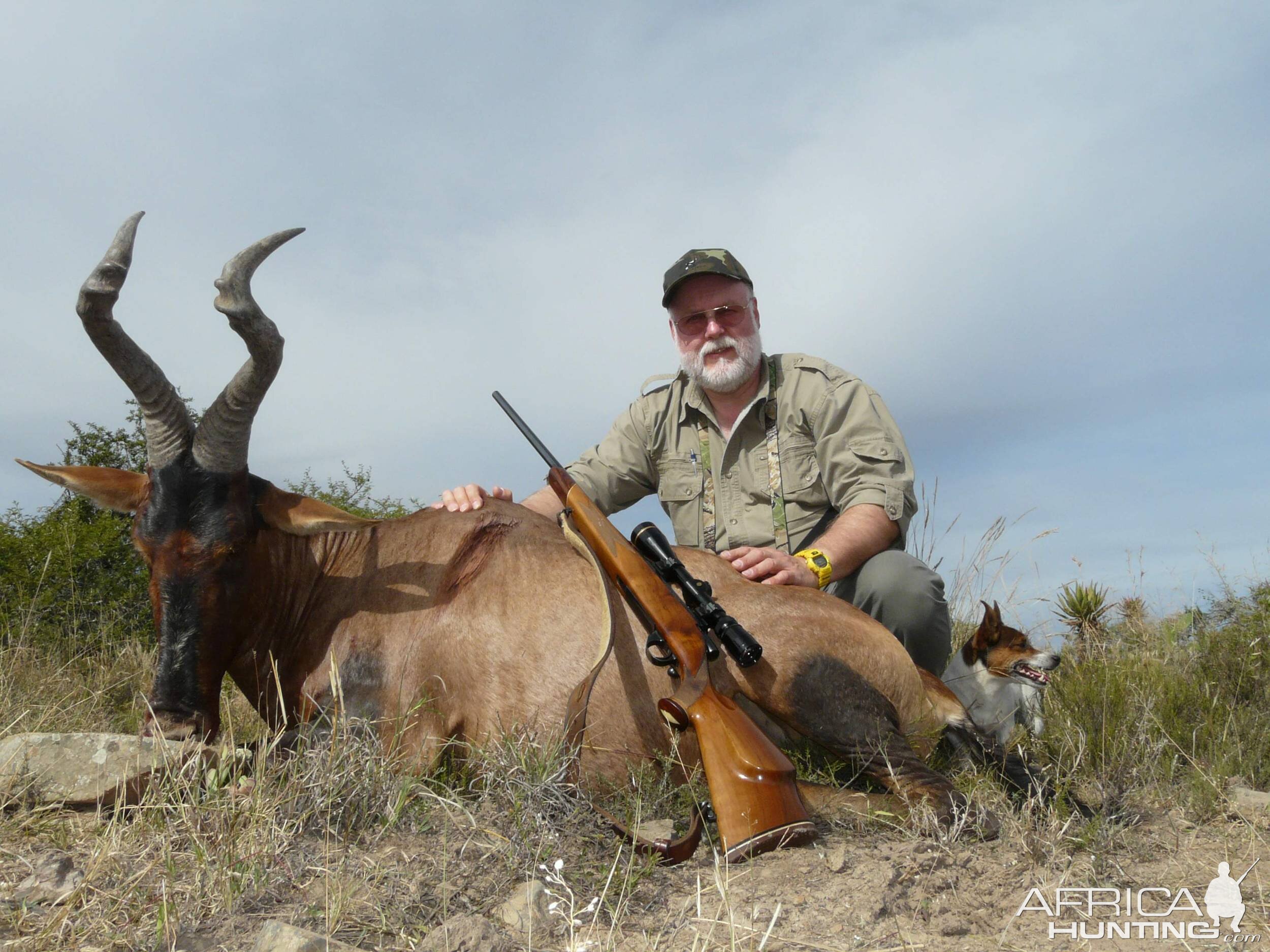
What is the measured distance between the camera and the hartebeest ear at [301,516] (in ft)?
13.4

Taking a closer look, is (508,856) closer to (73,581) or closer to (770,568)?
(770,568)

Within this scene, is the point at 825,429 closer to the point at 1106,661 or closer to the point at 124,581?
the point at 1106,661

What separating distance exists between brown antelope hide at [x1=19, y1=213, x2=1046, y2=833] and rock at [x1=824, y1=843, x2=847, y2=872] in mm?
387

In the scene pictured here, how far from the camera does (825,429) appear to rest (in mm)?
5215

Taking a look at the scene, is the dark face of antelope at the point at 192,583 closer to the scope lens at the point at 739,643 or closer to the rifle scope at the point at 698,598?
the rifle scope at the point at 698,598

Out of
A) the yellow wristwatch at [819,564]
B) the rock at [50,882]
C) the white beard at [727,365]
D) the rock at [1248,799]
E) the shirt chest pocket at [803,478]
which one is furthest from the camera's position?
the white beard at [727,365]

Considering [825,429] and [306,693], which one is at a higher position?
[825,429]

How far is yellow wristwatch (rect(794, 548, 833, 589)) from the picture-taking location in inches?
171

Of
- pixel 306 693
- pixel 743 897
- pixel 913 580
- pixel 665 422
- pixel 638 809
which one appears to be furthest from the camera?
pixel 665 422

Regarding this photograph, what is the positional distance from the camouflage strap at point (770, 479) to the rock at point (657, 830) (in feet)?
6.87

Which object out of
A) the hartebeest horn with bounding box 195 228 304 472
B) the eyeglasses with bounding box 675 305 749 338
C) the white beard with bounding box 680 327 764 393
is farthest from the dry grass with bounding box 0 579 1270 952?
the eyeglasses with bounding box 675 305 749 338

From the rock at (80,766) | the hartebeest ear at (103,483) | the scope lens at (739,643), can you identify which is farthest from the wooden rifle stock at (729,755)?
the hartebeest ear at (103,483)

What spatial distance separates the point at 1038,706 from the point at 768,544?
1.60 meters

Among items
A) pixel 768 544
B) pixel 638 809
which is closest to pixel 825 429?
pixel 768 544
